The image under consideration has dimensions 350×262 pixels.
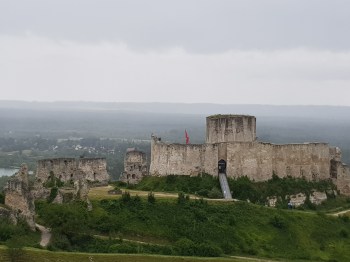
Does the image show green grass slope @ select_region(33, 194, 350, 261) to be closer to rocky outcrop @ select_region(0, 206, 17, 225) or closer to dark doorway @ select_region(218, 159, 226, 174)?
rocky outcrop @ select_region(0, 206, 17, 225)

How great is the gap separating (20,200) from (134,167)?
1836 cm

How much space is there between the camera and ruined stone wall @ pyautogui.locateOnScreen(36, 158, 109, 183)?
52406 millimetres

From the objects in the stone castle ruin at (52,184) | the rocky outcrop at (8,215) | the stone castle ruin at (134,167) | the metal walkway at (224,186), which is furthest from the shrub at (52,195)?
the metal walkway at (224,186)

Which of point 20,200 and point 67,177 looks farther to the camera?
point 67,177

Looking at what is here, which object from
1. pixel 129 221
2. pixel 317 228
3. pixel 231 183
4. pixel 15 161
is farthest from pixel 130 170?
pixel 15 161

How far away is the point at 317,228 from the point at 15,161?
497 feet

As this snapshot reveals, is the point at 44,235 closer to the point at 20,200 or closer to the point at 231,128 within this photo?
the point at 20,200

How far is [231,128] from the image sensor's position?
5712 centimetres

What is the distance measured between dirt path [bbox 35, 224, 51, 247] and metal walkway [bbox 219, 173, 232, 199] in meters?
16.0

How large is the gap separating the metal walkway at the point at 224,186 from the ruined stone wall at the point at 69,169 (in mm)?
11459

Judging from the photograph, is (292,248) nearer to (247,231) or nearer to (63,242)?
(247,231)

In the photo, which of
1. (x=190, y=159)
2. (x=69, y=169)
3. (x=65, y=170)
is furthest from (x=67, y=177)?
(x=190, y=159)

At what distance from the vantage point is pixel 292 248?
42.9 m

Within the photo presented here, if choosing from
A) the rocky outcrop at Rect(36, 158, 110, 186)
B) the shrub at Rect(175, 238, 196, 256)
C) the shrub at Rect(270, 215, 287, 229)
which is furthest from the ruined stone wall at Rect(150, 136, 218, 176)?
the shrub at Rect(175, 238, 196, 256)
